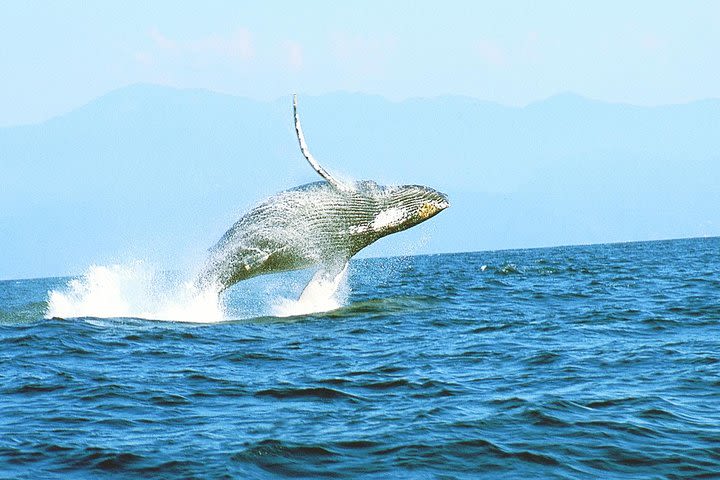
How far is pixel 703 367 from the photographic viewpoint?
1197 centimetres

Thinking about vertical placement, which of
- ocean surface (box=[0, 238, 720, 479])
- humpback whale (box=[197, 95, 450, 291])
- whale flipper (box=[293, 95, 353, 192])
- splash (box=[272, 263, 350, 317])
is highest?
whale flipper (box=[293, 95, 353, 192])

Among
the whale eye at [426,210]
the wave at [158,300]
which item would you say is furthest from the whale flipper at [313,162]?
the wave at [158,300]

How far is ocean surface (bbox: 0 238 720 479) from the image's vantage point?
26.8 feet

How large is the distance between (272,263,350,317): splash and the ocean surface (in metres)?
0.08

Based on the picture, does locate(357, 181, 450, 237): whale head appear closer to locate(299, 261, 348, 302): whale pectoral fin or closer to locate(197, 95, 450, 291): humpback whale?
locate(197, 95, 450, 291): humpback whale

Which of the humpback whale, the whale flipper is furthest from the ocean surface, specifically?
the whale flipper

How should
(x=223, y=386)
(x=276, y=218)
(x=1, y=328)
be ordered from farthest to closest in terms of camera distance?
(x=1, y=328), (x=276, y=218), (x=223, y=386)

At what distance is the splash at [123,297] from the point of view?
1855 centimetres

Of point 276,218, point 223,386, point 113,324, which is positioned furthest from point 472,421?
point 113,324

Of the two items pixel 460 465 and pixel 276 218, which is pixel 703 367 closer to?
pixel 460 465

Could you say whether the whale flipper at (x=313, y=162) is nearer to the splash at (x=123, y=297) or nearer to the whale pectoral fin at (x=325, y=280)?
the whale pectoral fin at (x=325, y=280)

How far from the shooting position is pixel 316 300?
60.5 feet

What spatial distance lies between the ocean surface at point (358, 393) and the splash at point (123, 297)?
0.14 m

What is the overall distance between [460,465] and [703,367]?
5172 millimetres
